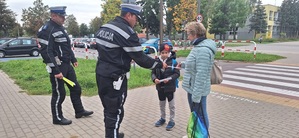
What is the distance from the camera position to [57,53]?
4234 millimetres

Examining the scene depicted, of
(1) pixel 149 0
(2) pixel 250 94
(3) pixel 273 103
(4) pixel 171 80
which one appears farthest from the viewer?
(1) pixel 149 0

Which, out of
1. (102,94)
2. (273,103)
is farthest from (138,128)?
(273,103)

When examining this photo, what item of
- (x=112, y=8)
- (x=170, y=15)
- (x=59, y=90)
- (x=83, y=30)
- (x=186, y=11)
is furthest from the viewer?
(x=83, y=30)

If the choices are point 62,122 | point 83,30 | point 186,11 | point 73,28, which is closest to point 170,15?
point 186,11

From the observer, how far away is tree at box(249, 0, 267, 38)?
5469 cm

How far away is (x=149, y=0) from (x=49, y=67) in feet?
128

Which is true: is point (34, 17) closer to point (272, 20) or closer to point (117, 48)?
point (272, 20)

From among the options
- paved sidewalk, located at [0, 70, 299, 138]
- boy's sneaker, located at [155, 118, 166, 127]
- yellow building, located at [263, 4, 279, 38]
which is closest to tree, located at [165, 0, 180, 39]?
yellow building, located at [263, 4, 279, 38]

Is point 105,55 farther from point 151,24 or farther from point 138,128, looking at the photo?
point 151,24

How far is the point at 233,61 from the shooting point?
15.0 meters

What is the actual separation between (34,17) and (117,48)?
196 ft

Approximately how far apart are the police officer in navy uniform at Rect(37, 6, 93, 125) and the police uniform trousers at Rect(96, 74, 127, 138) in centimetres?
142

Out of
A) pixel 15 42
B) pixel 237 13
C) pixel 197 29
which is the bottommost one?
pixel 197 29

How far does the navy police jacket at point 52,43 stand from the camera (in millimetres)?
4094
